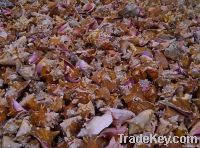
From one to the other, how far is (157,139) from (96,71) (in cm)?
40

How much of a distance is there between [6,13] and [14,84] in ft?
1.86

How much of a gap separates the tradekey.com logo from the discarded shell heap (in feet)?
0.05

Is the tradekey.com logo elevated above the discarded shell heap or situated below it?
below

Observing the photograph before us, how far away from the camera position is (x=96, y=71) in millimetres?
1558

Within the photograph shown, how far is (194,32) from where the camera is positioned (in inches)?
69.1

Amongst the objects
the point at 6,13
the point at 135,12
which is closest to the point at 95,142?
the point at 135,12

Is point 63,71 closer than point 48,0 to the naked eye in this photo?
Yes

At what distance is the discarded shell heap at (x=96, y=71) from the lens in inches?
52.7

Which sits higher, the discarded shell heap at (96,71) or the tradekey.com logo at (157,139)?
the discarded shell heap at (96,71)

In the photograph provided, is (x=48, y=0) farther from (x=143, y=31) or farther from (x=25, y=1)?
(x=143, y=31)

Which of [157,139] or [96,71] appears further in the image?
[96,71]

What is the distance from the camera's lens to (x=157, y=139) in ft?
4.23

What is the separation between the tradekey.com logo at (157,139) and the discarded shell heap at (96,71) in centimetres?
2

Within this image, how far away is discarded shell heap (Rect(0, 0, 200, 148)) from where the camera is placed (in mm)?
1340
